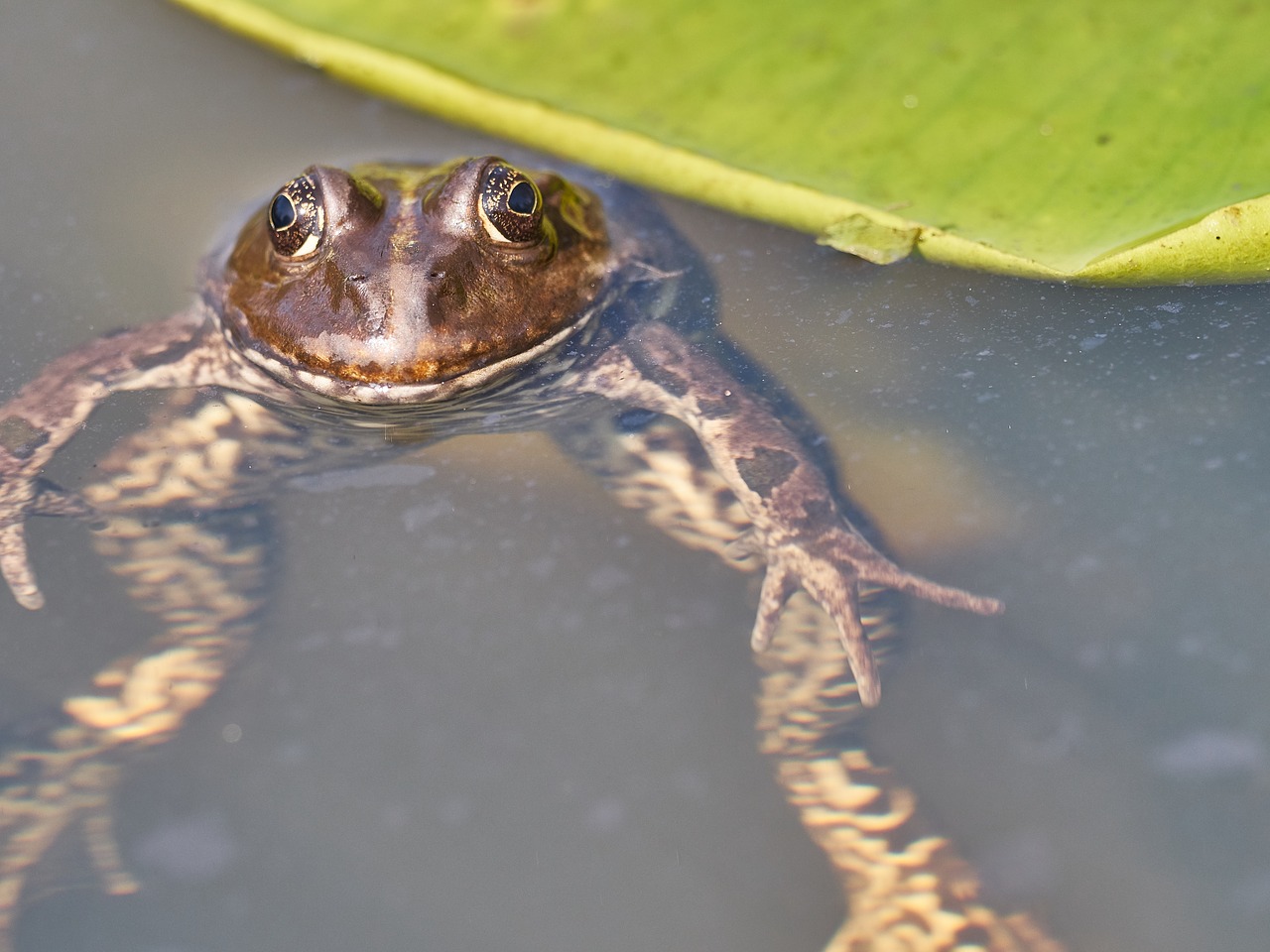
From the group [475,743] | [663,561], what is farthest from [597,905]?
[663,561]

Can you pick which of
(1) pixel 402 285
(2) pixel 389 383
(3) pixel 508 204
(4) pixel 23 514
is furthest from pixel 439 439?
Result: (4) pixel 23 514

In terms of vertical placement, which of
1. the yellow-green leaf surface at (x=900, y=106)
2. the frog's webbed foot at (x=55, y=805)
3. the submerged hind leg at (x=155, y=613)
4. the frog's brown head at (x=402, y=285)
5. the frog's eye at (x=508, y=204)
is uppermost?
the yellow-green leaf surface at (x=900, y=106)

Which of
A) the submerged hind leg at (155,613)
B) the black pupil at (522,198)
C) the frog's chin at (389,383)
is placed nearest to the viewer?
the submerged hind leg at (155,613)

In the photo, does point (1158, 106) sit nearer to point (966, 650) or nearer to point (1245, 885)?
point (966, 650)

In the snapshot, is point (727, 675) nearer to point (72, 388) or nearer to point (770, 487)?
point (770, 487)

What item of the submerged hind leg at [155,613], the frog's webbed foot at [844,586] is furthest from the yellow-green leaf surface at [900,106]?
the submerged hind leg at [155,613]

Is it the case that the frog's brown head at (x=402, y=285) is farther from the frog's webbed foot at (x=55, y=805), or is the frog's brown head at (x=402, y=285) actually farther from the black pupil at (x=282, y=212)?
the frog's webbed foot at (x=55, y=805)

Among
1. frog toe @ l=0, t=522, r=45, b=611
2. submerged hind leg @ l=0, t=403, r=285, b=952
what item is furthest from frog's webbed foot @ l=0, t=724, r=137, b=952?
frog toe @ l=0, t=522, r=45, b=611
